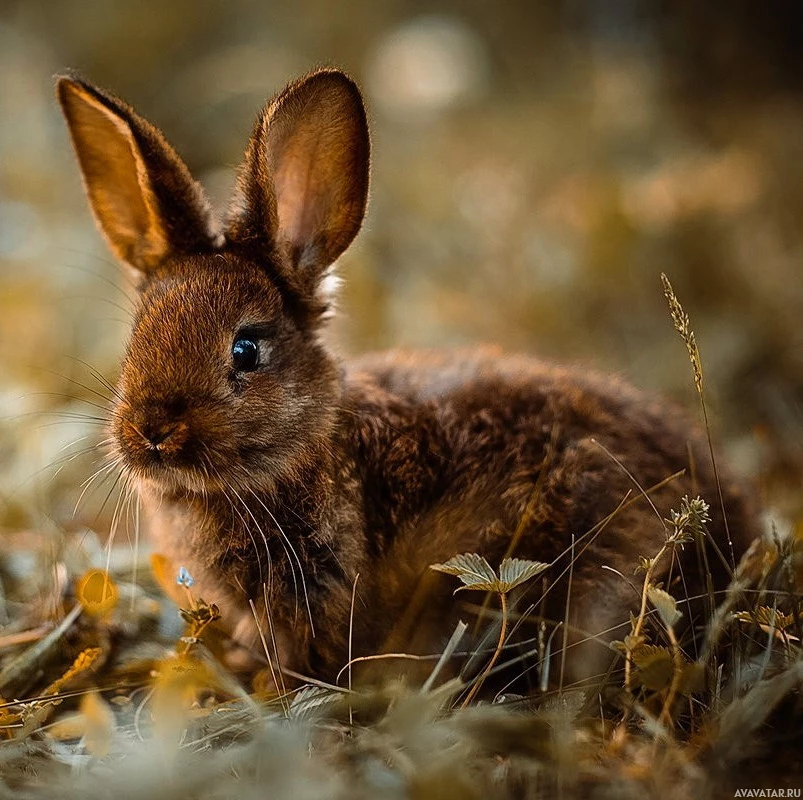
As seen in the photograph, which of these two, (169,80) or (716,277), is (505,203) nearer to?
(716,277)

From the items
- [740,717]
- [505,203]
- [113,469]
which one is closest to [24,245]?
[505,203]

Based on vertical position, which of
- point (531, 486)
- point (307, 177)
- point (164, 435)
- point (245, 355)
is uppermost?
point (307, 177)

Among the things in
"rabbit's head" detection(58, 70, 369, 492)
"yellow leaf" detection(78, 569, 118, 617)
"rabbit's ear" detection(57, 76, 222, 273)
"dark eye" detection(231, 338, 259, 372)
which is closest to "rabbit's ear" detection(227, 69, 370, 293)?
"rabbit's head" detection(58, 70, 369, 492)

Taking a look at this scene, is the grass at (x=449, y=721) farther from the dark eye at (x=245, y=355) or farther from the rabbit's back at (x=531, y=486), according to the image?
the dark eye at (x=245, y=355)

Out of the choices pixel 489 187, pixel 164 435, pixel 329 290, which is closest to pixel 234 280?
pixel 329 290

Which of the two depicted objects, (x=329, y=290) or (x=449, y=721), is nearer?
(x=449, y=721)

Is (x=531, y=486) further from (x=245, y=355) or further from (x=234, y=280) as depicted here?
(x=234, y=280)
